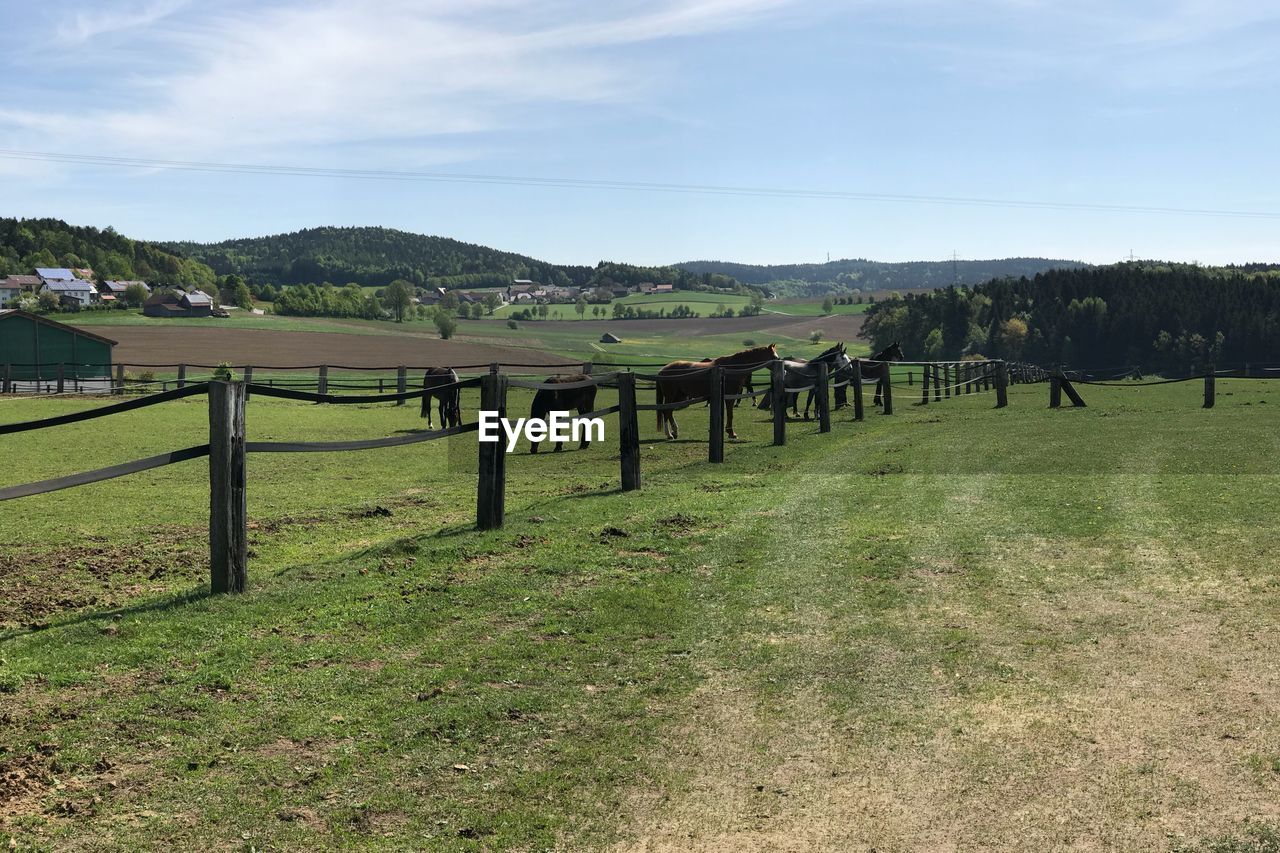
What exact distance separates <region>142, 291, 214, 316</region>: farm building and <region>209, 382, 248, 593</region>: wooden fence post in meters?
126

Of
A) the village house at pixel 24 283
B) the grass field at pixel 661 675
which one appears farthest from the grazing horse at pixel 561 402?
the village house at pixel 24 283

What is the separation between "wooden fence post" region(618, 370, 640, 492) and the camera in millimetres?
12078

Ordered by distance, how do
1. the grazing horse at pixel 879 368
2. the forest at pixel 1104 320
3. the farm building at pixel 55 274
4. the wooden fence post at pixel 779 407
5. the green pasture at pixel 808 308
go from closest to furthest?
the wooden fence post at pixel 779 407 → the grazing horse at pixel 879 368 → the forest at pixel 1104 320 → the farm building at pixel 55 274 → the green pasture at pixel 808 308

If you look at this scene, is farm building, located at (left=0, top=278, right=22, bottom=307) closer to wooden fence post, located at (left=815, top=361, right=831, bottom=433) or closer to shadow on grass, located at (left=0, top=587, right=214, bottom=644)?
wooden fence post, located at (left=815, top=361, right=831, bottom=433)

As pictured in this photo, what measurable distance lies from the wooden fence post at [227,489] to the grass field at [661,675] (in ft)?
0.75

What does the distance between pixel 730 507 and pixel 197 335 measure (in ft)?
316

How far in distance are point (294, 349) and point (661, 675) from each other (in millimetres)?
91403

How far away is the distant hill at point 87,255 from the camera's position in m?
169

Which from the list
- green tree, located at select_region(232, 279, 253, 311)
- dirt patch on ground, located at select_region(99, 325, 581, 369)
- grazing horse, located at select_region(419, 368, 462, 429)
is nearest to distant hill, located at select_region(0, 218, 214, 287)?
green tree, located at select_region(232, 279, 253, 311)

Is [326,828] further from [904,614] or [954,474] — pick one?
[954,474]

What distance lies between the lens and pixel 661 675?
18.0 ft

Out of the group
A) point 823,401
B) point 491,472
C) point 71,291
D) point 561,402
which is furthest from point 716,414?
point 71,291

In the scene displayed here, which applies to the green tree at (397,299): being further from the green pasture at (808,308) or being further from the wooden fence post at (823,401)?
the wooden fence post at (823,401)

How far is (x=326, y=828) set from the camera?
3.80m
